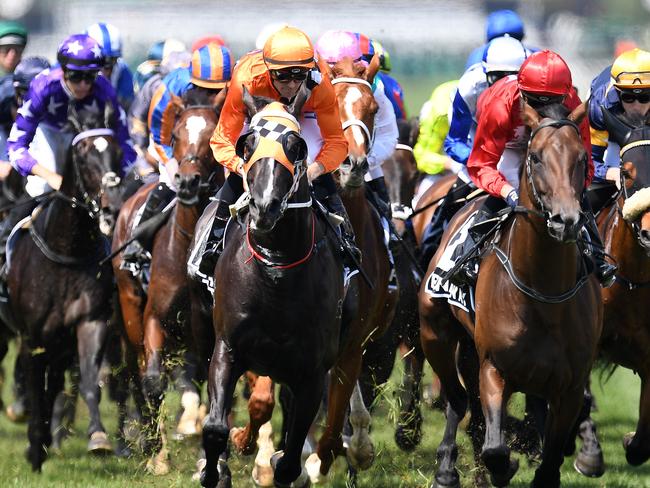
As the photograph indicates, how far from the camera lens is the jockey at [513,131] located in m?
7.30

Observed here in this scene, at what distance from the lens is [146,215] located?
393 inches

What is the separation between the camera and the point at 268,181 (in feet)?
21.4

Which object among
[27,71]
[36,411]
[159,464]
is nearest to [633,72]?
[159,464]

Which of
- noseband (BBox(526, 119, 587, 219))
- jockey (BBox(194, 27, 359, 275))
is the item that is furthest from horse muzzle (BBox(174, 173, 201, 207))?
noseband (BBox(526, 119, 587, 219))

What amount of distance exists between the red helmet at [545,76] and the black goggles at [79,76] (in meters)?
3.54

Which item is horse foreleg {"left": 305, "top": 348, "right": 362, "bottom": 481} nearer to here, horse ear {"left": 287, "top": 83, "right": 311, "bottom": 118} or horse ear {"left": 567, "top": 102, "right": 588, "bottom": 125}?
horse ear {"left": 287, "top": 83, "right": 311, "bottom": 118}

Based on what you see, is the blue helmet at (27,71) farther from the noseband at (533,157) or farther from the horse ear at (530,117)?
the noseband at (533,157)

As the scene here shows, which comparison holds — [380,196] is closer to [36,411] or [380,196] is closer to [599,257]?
[599,257]

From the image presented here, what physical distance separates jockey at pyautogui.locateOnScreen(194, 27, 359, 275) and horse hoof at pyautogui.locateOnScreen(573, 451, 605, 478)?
2666mm

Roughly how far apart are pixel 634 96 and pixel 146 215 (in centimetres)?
351

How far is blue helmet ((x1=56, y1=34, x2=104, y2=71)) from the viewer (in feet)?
31.3

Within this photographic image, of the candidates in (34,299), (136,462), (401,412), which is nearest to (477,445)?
(401,412)

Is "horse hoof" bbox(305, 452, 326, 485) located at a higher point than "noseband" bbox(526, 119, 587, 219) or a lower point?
lower

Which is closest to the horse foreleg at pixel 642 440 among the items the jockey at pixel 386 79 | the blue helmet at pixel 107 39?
the jockey at pixel 386 79
